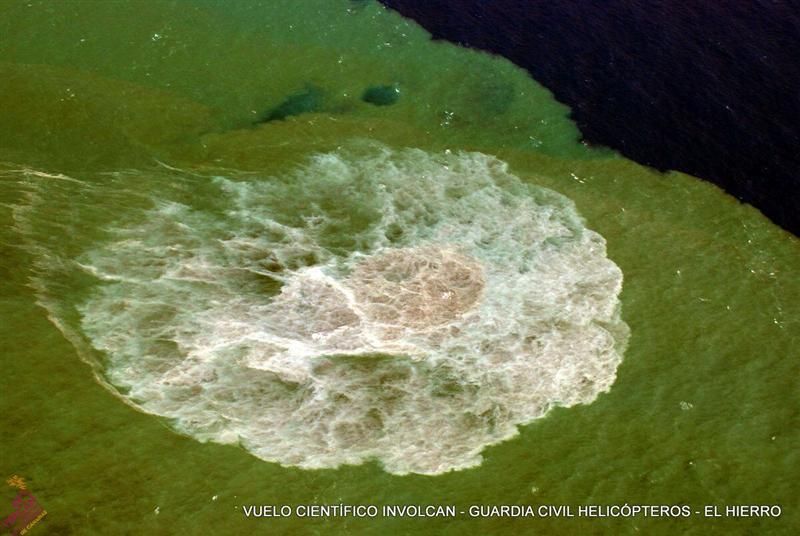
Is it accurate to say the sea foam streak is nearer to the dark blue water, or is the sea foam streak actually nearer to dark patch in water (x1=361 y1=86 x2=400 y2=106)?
dark patch in water (x1=361 y1=86 x2=400 y2=106)

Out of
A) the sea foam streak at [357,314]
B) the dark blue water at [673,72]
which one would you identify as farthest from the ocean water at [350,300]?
the dark blue water at [673,72]

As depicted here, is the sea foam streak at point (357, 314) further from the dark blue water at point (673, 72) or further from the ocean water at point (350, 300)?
the dark blue water at point (673, 72)

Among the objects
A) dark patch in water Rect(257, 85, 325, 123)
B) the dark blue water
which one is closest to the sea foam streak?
dark patch in water Rect(257, 85, 325, 123)

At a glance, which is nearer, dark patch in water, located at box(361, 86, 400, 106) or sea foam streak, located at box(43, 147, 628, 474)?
sea foam streak, located at box(43, 147, 628, 474)

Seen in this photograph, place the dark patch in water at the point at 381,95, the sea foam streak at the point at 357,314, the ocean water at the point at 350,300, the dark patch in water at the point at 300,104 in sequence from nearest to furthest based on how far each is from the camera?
the ocean water at the point at 350,300 → the sea foam streak at the point at 357,314 → the dark patch in water at the point at 300,104 → the dark patch in water at the point at 381,95

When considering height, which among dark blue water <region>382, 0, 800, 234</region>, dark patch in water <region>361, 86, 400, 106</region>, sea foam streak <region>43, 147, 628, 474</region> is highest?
dark blue water <region>382, 0, 800, 234</region>

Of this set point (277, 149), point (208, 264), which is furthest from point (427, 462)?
point (277, 149)
